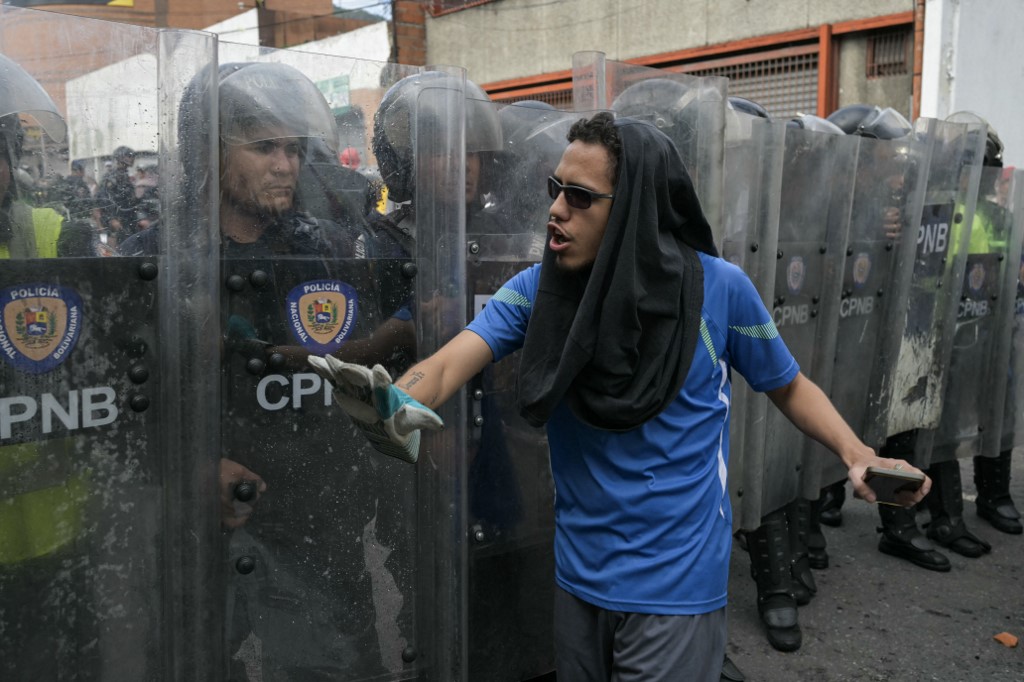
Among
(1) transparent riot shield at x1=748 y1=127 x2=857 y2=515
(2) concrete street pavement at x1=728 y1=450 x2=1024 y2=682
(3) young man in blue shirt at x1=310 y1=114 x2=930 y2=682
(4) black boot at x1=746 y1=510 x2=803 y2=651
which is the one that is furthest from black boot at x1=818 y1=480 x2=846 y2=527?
(3) young man in blue shirt at x1=310 y1=114 x2=930 y2=682

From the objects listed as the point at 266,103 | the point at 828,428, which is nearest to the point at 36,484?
the point at 266,103

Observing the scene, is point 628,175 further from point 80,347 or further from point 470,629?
point 470,629

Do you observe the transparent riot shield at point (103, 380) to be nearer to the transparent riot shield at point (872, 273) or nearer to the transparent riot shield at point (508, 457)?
the transparent riot shield at point (508, 457)

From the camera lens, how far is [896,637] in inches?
159

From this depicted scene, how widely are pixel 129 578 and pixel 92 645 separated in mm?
152

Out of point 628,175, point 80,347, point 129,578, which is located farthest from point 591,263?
point 129,578

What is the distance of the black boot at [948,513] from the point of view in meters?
5.02

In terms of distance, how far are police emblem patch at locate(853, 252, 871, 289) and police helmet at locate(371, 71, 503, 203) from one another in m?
2.30

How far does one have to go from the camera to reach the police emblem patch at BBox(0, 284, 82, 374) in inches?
75.1

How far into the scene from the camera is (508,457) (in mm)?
2904

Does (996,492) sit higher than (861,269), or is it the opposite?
(861,269)

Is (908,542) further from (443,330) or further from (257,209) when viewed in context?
(257,209)

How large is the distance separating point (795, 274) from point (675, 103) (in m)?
1.06

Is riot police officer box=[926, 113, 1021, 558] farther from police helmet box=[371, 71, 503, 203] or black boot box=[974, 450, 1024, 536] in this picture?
police helmet box=[371, 71, 503, 203]
